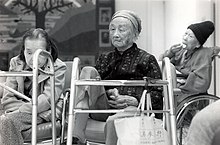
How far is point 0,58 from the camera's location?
3572 mm

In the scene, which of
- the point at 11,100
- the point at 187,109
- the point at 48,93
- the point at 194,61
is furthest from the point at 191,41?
the point at 11,100

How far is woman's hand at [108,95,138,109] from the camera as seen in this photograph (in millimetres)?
1668

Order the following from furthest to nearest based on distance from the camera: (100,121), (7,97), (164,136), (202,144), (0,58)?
(0,58) < (7,97) < (100,121) < (164,136) < (202,144)

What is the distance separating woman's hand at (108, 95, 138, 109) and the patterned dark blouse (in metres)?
0.04

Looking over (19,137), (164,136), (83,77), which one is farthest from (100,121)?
(164,136)

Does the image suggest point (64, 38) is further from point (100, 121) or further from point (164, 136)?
point (164, 136)

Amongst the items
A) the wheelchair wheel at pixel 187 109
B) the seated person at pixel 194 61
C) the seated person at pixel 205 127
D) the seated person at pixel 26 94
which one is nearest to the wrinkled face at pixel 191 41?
the seated person at pixel 194 61

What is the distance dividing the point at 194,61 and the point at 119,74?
78 cm

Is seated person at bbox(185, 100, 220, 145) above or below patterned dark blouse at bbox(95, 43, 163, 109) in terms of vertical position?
below

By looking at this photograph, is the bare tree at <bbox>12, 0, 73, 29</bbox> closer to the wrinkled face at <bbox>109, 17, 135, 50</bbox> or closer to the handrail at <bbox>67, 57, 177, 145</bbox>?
the wrinkled face at <bbox>109, 17, 135, 50</bbox>

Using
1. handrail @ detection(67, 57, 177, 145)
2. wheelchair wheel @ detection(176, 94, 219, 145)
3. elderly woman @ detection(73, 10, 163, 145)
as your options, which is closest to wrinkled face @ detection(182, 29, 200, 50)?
wheelchair wheel @ detection(176, 94, 219, 145)

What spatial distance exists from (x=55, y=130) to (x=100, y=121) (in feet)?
0.69

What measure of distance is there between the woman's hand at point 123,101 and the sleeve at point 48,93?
0.31 metres

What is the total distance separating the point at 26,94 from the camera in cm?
191
